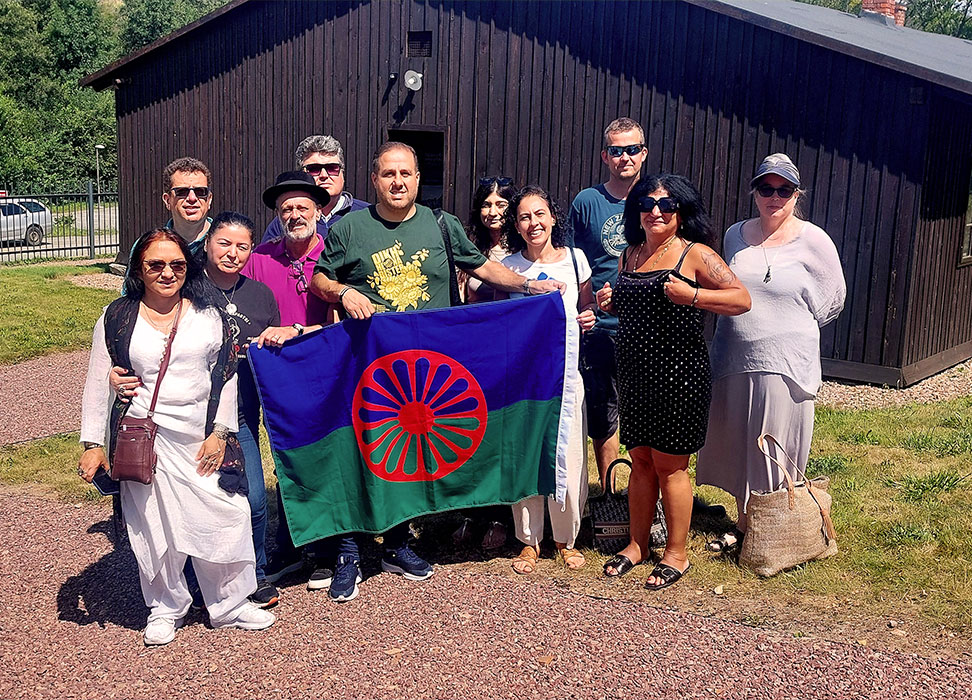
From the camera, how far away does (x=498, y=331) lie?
192 inches

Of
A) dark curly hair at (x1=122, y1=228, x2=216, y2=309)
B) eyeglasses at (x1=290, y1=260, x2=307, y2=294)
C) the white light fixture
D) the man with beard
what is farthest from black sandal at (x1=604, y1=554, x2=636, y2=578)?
the white light fixture

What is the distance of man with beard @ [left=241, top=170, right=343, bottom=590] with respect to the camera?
4.80 metres


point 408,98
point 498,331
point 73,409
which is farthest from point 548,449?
point 408,98

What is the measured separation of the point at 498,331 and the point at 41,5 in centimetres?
5119

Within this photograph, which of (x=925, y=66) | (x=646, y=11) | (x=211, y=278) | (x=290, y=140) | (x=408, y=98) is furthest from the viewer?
(x=290, y=140)

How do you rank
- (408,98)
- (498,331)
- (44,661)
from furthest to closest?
(408,98) < (498,331) < (44,661)

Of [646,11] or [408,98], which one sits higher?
[646,11]

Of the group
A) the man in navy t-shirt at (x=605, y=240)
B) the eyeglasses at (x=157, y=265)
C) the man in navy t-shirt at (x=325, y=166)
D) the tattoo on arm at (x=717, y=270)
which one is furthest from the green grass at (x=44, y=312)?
the tattoo on arm at (x=717, y=270)

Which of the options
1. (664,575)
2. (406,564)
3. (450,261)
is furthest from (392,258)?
(664,575)

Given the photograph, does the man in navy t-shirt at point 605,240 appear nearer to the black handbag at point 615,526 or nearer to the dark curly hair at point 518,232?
the dark curly hair at point 518,232

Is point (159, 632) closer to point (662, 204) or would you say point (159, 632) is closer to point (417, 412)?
point (417, 412)

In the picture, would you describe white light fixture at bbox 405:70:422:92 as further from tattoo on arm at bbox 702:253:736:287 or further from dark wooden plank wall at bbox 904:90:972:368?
tattoo on arm at bbox 702:253:736:287

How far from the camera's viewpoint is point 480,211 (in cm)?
542

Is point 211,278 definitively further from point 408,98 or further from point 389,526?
point 408,98
